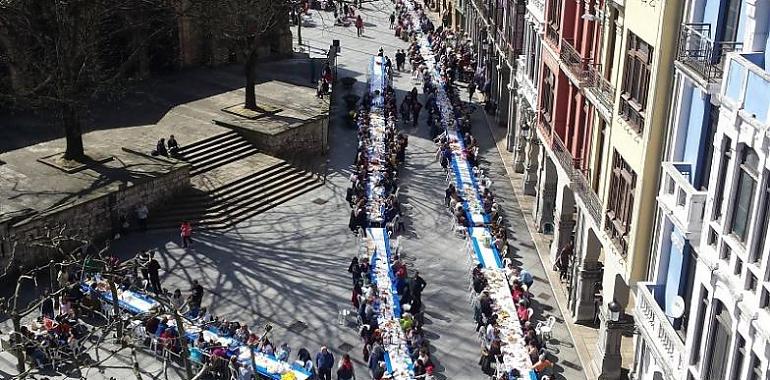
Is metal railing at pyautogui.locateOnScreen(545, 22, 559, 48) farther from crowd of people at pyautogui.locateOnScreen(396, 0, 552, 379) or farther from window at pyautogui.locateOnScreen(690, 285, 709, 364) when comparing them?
window at pyautogui.locateOnScreen(690, 285, 709, 364)

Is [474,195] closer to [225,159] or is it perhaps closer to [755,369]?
[225,159]

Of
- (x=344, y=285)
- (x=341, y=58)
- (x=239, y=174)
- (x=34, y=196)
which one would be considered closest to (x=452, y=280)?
(x=344, y=285)

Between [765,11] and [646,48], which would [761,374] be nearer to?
[765,11]

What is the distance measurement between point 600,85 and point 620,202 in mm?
4232

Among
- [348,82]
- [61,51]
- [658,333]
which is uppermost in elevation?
[61,51]

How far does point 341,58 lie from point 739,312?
2183 inches

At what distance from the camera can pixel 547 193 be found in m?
38.5

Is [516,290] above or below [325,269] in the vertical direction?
above

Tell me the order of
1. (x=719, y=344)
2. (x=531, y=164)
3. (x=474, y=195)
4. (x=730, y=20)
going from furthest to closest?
(x=531, y=164) → (x=474, y=195) → (x=730, y=20) → (x=719, y=344)

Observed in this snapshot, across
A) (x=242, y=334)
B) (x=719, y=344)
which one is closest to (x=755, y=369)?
(x=719, y=344)

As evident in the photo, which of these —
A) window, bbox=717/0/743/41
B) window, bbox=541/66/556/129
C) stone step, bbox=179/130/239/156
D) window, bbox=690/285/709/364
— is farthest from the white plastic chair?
stone step, bbox=179/130/239/156

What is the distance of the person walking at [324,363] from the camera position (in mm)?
27953

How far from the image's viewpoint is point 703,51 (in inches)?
776

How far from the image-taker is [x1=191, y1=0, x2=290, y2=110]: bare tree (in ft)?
155
